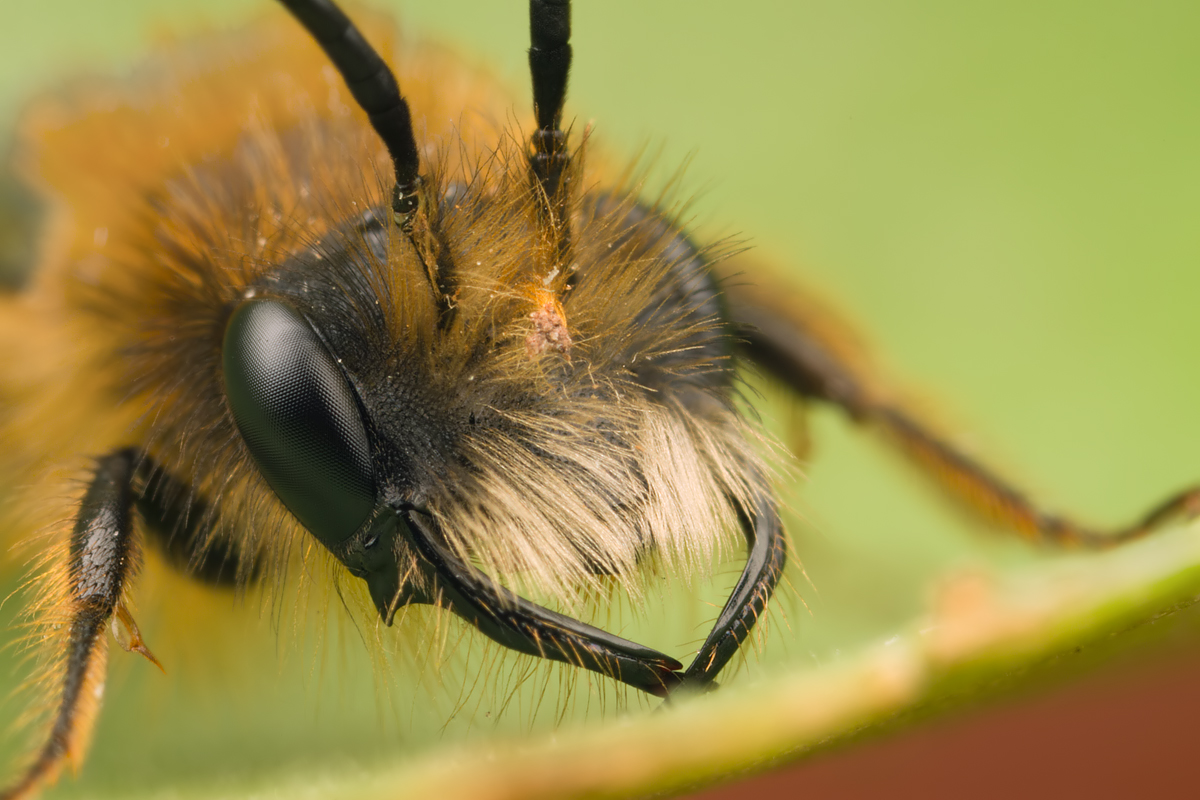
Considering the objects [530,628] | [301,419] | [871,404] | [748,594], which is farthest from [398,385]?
[871,404]

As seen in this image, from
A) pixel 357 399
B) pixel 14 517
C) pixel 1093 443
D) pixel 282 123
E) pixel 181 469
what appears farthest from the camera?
pixel 1093 443

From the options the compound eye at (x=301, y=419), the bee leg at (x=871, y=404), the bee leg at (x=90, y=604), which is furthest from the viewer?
the bee leg at (x=871, y=404)

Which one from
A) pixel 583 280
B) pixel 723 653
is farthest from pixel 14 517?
pixel 723 653

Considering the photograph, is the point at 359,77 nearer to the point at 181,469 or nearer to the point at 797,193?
the point at 181,469

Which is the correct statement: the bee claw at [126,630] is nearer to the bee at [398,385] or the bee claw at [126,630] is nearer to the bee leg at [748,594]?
the bee at [398,385]

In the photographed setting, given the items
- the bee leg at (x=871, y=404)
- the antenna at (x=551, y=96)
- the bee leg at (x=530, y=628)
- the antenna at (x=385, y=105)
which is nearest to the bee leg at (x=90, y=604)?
the bee leg at (x=530, y=628)

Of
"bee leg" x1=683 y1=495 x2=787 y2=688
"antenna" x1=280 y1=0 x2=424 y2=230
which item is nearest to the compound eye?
"antenna" x1=280 y1=0 x2=424 y2=230

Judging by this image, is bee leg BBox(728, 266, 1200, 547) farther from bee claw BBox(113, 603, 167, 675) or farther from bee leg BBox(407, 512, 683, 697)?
bee claw BBox(113, 603, 167, 675)
